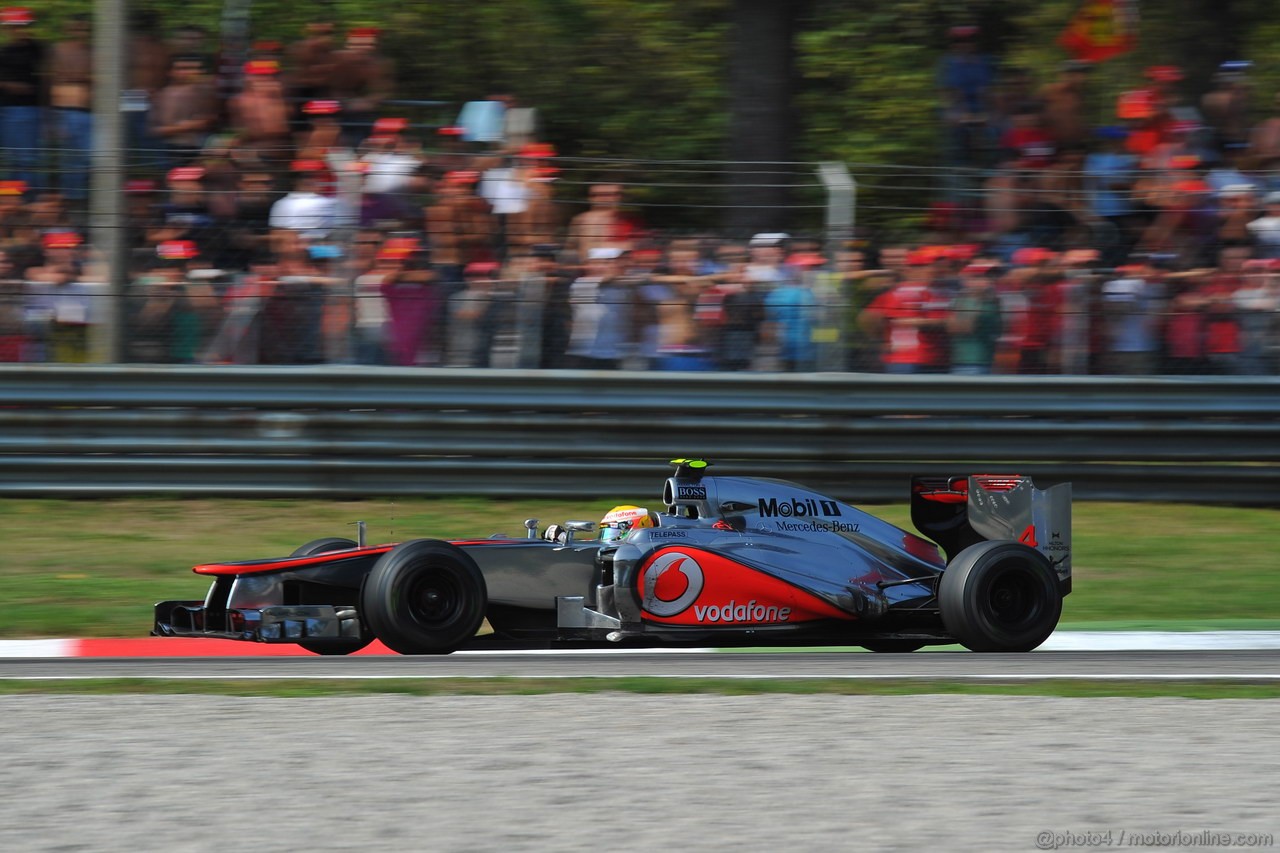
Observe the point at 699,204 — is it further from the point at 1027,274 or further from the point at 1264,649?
the point at 1264,649

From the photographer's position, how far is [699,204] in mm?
10359

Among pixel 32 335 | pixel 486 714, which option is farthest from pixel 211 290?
pixel 486 714

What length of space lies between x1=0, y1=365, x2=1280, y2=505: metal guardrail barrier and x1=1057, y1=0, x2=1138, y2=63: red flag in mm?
5749

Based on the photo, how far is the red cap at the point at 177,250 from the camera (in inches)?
391

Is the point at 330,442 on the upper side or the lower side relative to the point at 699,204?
lower

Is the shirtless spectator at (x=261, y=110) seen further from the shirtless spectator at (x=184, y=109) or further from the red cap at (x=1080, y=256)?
the red cap at (x=1080, y=256)

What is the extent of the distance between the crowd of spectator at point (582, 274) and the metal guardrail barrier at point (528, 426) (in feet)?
0.48

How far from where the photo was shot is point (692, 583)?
658cm

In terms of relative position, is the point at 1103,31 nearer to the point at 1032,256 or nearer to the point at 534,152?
the point at 1032,256

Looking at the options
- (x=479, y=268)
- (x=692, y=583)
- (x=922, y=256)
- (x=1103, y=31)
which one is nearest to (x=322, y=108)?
(x=479, y=268)

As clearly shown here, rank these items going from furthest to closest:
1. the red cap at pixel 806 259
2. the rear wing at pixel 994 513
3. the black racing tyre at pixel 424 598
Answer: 1. the red cap at pixel 806 259
2. the rear wing at pixel 994 513
3. the black racing tyre at pixel 424 598

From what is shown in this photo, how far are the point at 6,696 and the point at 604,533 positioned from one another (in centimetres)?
237

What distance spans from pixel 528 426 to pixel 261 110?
9.08 ft

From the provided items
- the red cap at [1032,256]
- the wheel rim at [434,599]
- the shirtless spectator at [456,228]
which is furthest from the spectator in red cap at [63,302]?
the red cap at [1032,256]
